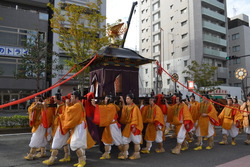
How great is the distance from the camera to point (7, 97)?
837 inches

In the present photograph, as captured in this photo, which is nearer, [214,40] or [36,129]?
[36,129]

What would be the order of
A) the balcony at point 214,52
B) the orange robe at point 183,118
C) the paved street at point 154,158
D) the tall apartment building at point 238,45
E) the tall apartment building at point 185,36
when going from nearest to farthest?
the paved street at point 154,158
the orange robe at point 183,118
the tall apartment building at point 185,36
the balcony at point 214,52
the tall apartment building at point 238,45

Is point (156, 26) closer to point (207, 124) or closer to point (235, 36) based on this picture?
point (235, 36)

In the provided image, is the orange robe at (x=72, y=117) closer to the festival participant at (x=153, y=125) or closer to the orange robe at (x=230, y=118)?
the festival participant at (x=153, y=125)

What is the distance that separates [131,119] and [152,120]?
86 cm

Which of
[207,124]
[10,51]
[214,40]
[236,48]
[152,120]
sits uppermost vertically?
[214,40]

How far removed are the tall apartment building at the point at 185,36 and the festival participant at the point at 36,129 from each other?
2266 centimetres

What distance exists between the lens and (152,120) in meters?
6.18

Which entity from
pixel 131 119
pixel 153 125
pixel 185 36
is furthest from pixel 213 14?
pixel 131 119

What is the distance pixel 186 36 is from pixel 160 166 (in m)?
28.8

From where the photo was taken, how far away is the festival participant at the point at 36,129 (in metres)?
5.50

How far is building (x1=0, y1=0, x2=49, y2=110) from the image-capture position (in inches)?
811

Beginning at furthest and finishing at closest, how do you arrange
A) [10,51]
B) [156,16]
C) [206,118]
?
[156,16], [10,51], [206,118]

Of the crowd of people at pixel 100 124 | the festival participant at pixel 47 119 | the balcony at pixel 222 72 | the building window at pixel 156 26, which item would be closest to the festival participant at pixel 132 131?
the crowd of people at pixel 100 124
